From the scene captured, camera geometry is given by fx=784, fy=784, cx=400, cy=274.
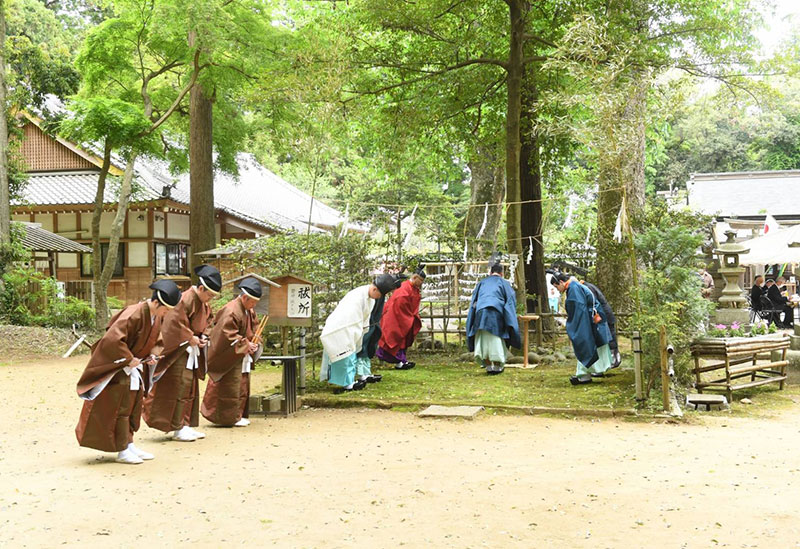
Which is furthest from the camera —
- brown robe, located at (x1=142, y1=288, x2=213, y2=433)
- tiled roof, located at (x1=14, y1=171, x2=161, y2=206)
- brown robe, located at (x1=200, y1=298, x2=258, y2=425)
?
tiled roof, located at (x1=14, y1=171, x2=161, y2=206)

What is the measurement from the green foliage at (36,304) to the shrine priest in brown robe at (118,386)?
12107 millimetres

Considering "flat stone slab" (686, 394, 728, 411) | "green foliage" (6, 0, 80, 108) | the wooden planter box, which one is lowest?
"flat stone slab" (686, 394, 728, 411)

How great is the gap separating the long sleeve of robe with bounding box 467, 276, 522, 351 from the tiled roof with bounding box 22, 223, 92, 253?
12.6 m

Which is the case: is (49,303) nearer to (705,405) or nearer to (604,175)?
(604,175)

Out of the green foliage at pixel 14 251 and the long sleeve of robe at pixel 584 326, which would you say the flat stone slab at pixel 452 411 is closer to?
the long sleeve of robe at pixel 584 326

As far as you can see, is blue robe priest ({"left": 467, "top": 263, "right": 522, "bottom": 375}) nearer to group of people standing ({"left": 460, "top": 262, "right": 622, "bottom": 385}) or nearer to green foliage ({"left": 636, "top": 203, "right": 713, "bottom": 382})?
group of people standing ({"left": 460, "top": 262, "right": 622, "bottom": 385})

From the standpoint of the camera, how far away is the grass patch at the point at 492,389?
9859mm

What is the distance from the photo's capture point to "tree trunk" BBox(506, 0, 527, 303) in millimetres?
13734

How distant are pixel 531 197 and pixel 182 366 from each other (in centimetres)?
992

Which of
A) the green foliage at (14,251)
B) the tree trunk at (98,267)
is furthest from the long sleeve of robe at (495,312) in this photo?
the green foliage at (14,251)

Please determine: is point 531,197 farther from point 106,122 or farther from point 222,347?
point 222,347

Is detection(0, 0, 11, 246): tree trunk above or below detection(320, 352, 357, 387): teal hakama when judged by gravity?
above

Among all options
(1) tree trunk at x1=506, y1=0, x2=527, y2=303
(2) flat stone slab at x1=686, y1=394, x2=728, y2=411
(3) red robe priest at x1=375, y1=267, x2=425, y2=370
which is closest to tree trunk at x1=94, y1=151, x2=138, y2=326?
(3) red robe priest at x1=375, y1=267, x2=425, y2=370

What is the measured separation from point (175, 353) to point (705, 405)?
6.46 meters
